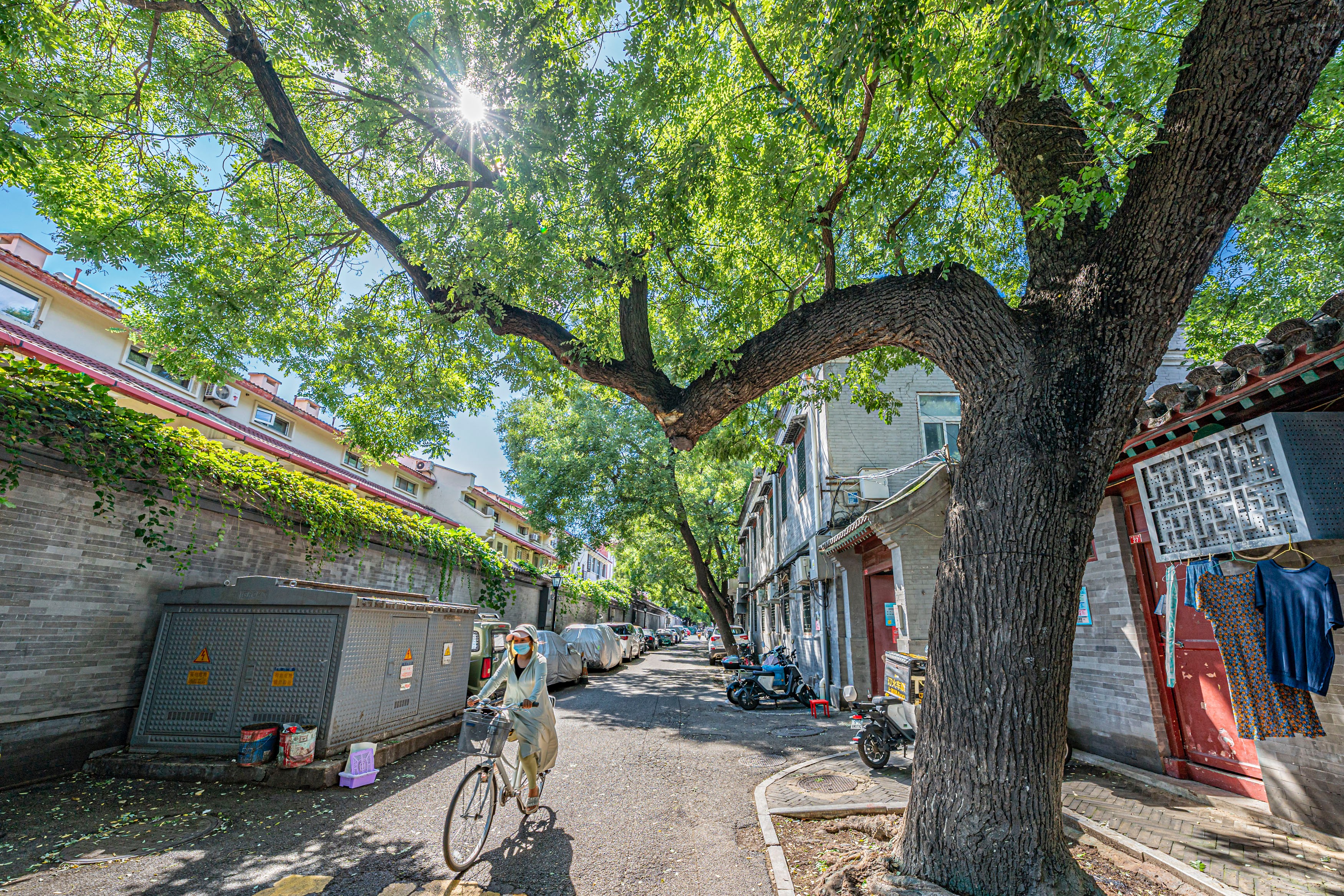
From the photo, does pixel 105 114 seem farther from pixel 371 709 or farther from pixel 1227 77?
pixel 1227 77

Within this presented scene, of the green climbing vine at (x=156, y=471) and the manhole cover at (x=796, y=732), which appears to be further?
the manhole cover at (x=796, y=732)

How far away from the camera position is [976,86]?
4340 millimetres

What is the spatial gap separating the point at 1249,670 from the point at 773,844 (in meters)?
4.28

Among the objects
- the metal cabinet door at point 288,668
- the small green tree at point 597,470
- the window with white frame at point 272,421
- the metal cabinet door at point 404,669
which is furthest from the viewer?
the small green tree at point 597,470

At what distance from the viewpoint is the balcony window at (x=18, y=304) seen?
11602 mm

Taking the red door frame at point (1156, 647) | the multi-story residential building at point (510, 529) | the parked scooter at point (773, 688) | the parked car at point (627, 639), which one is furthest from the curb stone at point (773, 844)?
the multi-story residential building at point (510, 529)

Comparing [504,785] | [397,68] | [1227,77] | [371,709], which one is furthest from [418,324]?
[1227,77]

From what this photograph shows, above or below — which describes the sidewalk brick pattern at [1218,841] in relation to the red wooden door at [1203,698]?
below

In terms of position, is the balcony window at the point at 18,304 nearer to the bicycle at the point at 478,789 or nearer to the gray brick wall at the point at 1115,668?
the bicycle at the point at 478,789

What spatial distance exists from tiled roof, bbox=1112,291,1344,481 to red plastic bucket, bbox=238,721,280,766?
847 centimetres

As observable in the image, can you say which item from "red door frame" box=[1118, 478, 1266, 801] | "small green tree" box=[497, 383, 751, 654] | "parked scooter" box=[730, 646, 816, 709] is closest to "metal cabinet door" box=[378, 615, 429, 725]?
"parked scooter" box=[730, 646, 816, 709]

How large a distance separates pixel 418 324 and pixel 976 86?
24.9ft

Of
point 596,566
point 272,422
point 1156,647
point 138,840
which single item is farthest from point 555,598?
point 596,566

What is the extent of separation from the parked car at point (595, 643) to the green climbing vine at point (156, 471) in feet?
31.4
